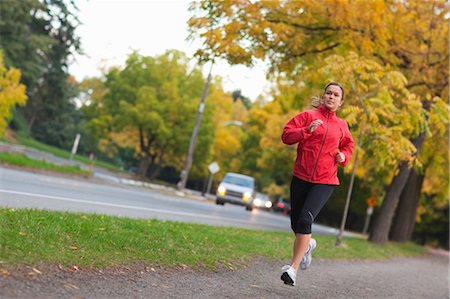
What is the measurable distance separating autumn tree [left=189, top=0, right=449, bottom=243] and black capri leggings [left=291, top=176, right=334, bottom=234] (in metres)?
8.71

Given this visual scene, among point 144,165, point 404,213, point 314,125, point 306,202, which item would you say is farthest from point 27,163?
point 144,165

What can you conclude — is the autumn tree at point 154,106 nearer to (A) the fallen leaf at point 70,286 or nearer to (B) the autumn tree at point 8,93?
(B) the autumn tree at point 8,93

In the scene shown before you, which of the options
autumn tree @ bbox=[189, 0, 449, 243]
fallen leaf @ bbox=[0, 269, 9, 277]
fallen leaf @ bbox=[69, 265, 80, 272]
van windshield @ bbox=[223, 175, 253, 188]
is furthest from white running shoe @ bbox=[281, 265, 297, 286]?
van windshield @ bbox=[223, 175, 253, 188]

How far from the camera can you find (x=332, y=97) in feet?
21.4

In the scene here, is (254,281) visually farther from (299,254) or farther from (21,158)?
(21,158)

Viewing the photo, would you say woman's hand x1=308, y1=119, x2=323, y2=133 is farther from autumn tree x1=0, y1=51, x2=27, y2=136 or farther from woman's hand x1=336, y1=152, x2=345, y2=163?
autumn tree x1=0, y1=51, x2=27, y2=136

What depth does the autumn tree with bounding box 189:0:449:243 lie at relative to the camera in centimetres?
1611

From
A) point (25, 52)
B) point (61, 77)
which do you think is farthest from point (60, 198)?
point (61, 77)

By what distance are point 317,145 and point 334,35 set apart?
1189 centimetres

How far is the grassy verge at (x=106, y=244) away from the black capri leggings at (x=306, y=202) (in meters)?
1.52

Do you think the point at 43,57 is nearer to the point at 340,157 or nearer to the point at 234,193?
the point at 234,193

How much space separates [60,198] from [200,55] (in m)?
6.19

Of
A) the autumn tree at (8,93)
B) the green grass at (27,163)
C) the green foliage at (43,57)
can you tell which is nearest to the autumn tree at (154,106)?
the green foliage at (43,57)

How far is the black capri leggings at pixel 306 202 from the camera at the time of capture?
6465mm
